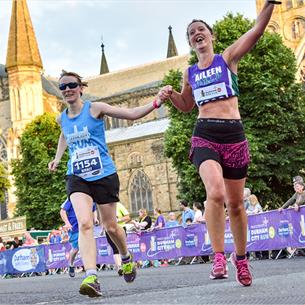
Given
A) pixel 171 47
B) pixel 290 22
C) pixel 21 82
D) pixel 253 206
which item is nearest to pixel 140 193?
pixel 21 82

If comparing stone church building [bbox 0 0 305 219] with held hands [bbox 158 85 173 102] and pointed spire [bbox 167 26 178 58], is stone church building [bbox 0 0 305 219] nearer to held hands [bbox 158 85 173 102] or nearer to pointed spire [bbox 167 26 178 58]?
pointed spire [bbox 167 26 178 58]

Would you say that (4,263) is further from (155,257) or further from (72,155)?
(72,155)

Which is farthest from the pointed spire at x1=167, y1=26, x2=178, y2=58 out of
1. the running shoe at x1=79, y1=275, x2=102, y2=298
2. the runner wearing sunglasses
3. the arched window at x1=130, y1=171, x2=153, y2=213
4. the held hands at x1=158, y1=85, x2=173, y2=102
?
the running shoe at x1=79, y1=275, x2=102, y2=298

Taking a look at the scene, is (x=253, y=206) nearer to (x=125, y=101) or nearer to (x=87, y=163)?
(x=87, y=163)

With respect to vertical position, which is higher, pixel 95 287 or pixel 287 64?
pixel 287 64

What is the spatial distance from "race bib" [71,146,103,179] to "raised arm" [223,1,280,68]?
4.93 feet

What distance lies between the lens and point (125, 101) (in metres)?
71.1

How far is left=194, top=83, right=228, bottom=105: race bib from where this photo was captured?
5.78 metres

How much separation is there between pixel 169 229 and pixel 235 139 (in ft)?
38.1

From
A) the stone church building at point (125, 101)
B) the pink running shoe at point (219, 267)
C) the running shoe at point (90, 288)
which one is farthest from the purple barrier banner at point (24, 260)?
the stone church building at point (125, 101)

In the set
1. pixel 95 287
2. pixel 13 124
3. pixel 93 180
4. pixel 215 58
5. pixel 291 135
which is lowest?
pixel 95 287

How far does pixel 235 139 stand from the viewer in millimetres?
5750

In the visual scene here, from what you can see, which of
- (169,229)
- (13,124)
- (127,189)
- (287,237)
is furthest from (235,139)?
(13,124)

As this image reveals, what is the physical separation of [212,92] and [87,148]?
136 centimetres
